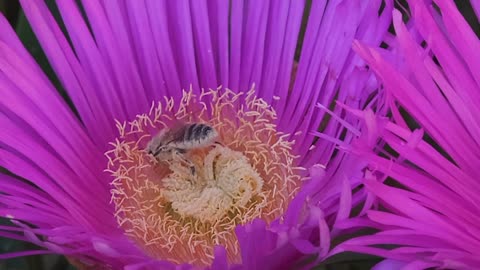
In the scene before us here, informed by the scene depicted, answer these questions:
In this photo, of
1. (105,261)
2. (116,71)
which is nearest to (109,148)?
(116,71)

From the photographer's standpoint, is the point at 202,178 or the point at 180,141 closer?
the point at 180,141

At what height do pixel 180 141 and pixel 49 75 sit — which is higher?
pixel 49 75

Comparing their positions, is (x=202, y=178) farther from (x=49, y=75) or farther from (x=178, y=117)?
(x=49, y=75)

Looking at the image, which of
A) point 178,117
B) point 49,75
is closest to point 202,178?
point 178,117

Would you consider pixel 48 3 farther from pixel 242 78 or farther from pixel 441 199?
pixel 441 199
